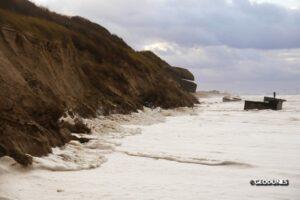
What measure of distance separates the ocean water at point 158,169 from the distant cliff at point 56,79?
64cm

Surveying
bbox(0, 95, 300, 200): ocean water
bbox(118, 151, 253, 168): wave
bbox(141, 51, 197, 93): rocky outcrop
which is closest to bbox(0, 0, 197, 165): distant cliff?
bbox(0, 95, 300, 200): ocean water

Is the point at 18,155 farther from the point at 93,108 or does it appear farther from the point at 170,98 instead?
the point at 170,98

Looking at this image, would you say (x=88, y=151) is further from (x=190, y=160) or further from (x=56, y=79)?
(x=56, y=79)

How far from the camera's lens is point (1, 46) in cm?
1505

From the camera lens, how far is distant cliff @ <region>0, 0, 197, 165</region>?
9.70 meters

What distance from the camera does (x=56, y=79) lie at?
18375 mm

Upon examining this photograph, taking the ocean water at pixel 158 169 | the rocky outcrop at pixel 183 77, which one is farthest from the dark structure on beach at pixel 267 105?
the rocky outcrop at pixel 183 77

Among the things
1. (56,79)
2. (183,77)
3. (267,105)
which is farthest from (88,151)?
(183,77)

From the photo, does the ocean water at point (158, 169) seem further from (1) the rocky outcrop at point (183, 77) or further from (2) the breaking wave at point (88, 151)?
(1) the rocky outcrop at point (183, 77)

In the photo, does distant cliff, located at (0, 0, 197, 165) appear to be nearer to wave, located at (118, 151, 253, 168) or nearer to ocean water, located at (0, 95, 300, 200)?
ocean water, located at (0, 95, 300, 200)

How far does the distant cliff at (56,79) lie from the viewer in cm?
970

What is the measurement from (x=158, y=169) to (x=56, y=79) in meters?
10.1

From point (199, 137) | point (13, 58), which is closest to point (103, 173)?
point (199, 137)

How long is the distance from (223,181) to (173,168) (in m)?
1.38
